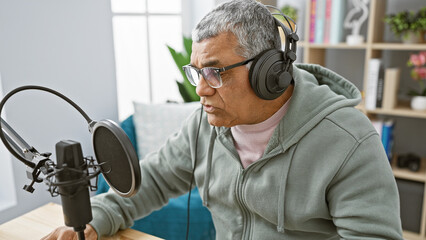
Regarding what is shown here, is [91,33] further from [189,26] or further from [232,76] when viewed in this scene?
[232,76]

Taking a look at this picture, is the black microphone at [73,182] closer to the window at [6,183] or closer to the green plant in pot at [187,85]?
the window at [6,183]

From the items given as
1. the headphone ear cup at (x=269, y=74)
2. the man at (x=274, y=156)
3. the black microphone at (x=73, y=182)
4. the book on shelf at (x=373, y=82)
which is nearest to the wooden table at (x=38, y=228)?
the man at (x=274, y=156)

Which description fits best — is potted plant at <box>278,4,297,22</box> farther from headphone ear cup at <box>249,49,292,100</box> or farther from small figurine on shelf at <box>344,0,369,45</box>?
headphone ear cup at <box>249,49,292,100</box>

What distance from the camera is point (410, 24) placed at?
215 cm

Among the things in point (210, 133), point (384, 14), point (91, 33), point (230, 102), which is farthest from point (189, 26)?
point (230, 102)

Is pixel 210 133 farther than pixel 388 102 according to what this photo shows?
No

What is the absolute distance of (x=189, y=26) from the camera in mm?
2859

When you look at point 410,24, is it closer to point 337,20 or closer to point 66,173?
point 337,20

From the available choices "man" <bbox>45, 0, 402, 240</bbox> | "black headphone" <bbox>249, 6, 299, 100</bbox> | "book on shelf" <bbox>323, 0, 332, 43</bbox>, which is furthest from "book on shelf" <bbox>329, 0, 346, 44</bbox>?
"black headphone" <bbox>249, 6, 299, 100</bbox>

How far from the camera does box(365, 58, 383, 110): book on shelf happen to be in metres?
2.25

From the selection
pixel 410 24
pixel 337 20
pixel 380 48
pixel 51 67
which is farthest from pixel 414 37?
pixel 51 67

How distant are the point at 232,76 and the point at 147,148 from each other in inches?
50.6

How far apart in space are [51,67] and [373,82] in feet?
6.02

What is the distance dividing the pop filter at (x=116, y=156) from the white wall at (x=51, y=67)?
1122 millimetres
